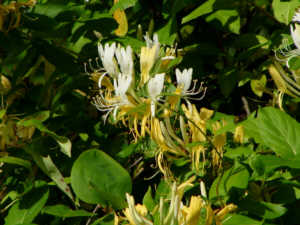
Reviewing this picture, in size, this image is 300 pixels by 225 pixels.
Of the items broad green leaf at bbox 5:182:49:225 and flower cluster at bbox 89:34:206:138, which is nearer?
flower cluster at bbox 89:34:206:138

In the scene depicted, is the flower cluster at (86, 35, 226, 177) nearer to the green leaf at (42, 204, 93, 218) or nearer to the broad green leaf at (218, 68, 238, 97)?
the green leaf at (42, 204, 93, 218)

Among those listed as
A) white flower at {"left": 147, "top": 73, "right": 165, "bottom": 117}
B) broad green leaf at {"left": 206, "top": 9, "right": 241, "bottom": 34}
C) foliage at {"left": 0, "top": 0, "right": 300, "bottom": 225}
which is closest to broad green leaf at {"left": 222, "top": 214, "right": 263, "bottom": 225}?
foliage at {"left": 0, "top": 0, "right": 300, "bottom": 225}

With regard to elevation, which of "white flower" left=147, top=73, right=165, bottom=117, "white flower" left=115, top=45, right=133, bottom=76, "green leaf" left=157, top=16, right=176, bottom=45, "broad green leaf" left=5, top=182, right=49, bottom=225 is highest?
"white flower" left=115, top=45, right=133, bottom=76

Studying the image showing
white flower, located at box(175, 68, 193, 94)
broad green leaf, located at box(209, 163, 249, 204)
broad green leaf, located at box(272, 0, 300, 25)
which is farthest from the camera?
broad green leaf, located at box(272, 0, 300, 25)

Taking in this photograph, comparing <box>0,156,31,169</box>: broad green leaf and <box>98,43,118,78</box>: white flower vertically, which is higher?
<box>98,43,118,78</box>: white flower

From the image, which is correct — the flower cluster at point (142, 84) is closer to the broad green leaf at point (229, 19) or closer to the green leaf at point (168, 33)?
the green leaf at point (168, 33)

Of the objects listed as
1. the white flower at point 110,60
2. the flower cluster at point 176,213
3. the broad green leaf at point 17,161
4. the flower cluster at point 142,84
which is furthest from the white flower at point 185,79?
the broad green leaf at point 17,161

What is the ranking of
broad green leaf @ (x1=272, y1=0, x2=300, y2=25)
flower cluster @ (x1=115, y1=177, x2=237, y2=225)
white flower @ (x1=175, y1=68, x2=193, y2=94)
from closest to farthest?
flower cluster @ (x1=115, y1=177, x2=237, y2=225) < white flower @ (x1=175, y1=68, x2=193, y2=94) < broad green leaf @ (x1=272, y1=0, x2=300, y2=25)

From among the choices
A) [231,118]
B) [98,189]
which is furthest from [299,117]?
[98,189]
